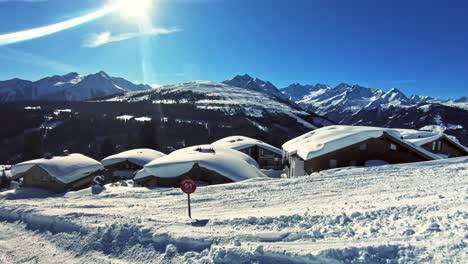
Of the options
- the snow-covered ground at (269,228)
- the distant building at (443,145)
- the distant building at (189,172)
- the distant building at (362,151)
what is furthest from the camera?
the distant building at (443,145)

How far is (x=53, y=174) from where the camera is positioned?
31.5m

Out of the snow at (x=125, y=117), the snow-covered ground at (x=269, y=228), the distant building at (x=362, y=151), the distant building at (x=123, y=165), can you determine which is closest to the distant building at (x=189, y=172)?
the distant building at (x=362, y=151)

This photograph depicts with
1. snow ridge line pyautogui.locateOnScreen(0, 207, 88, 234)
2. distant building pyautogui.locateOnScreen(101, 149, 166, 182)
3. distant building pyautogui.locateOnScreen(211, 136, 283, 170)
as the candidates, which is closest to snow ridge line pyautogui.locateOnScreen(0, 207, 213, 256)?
snow ridge line pyautogui.locateOnScreen(0, 207, 88, 234)

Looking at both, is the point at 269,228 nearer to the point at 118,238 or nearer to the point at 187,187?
the point at 187,187

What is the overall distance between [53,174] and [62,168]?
1.30 m

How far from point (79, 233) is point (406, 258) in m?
9.43

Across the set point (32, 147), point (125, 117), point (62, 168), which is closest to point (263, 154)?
point (62, 168)

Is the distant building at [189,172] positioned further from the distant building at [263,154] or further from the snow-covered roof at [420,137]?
the distant building at [263,154]

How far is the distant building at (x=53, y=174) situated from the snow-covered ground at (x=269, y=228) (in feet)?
57.3

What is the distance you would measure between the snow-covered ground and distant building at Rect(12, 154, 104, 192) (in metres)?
17.5

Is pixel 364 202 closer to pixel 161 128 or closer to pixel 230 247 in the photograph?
pixel 230 247

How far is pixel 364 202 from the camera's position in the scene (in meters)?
11.6

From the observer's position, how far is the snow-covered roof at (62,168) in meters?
31.8

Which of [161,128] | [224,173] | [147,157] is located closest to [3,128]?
[161,128]
